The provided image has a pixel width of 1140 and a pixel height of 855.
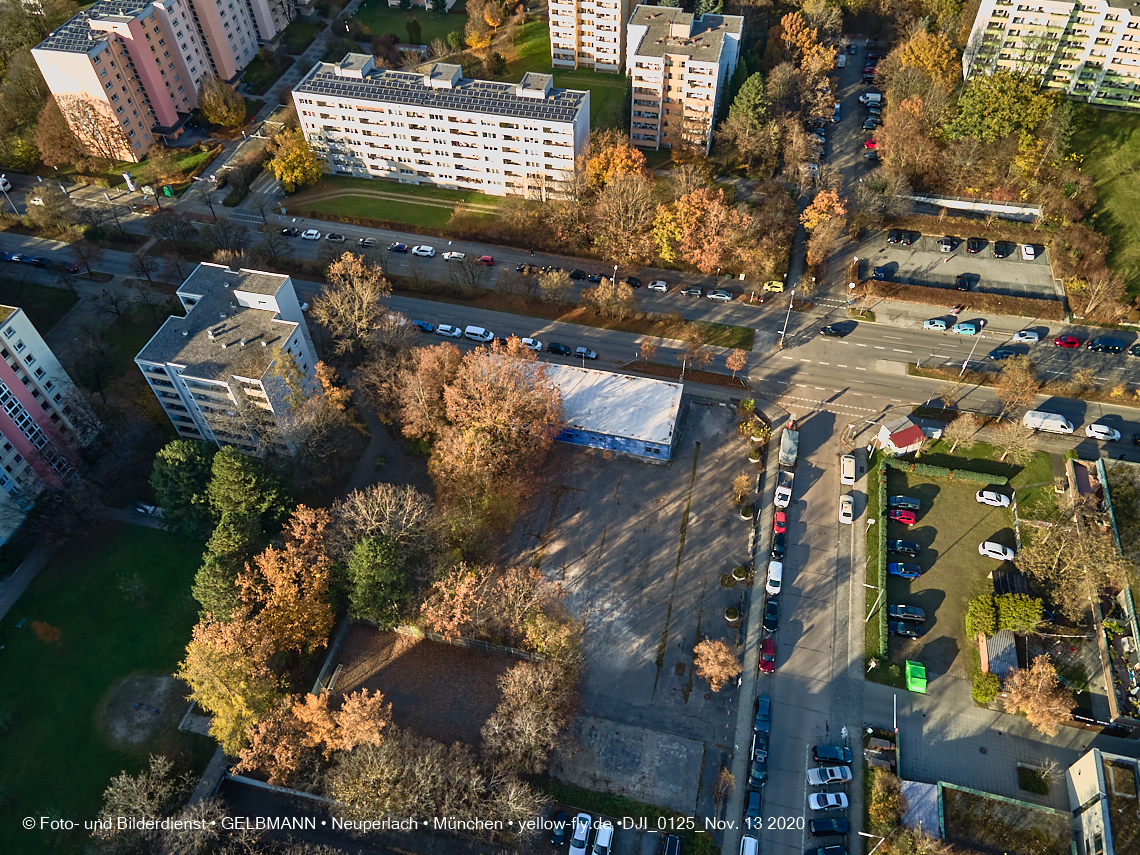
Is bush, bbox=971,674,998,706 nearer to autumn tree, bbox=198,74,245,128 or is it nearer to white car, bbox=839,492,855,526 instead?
white car, bbox=839,492,855,526

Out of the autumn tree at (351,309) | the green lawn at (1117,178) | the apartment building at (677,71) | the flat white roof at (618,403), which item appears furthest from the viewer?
the apartment building at (677,71)

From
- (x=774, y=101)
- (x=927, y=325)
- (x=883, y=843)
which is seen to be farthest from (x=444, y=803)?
(x=774, y=101)

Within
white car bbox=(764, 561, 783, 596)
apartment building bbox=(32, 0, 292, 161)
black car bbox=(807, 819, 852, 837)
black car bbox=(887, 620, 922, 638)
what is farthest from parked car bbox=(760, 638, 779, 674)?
apartment building bbox=(32, 0, 292, 161)

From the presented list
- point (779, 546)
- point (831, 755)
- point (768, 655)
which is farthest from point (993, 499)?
point (831, 755)

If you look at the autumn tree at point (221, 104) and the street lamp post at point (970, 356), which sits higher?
the autumn tree at point (221, 104)

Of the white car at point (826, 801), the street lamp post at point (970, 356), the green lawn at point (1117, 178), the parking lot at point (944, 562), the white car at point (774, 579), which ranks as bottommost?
the parking lot at point (944, 562)

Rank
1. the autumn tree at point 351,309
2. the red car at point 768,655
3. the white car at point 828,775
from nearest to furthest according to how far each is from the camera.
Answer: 1. the white car at point 828,775
2. the red car at point 768,655
3. the autumn tree at point 351,309

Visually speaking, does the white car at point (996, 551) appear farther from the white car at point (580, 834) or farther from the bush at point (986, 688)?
the white car at point (580, 834)

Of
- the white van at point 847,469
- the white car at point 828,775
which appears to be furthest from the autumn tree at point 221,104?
the white car at point 828,775
